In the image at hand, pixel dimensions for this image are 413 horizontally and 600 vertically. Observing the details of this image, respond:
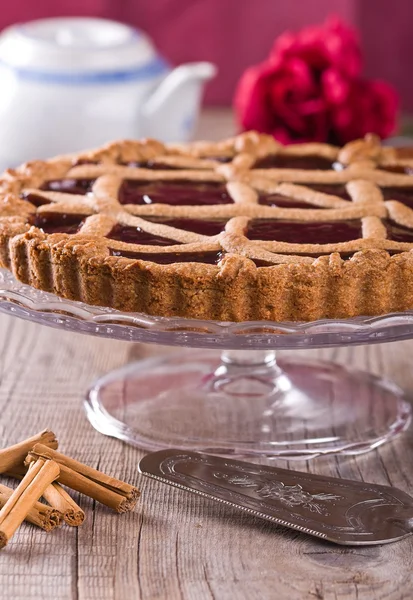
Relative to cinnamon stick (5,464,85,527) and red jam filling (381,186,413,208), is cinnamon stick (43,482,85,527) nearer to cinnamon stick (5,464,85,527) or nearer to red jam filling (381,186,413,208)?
cinnamon stick (5,464,85,527)

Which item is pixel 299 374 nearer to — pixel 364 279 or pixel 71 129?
pixel 364 279

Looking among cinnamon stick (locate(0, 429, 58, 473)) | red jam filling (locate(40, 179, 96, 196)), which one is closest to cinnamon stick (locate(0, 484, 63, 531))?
cinnamon stick (locate(0, 429, 58, 473))

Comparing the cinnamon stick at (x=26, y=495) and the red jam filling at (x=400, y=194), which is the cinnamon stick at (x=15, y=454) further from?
the red jam filling at (x=400, y=194)

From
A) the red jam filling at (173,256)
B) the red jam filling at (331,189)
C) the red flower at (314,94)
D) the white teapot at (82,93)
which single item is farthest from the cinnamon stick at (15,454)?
the red flower at (314,94)

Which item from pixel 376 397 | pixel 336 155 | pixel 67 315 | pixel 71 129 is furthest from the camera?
pixel 71 129

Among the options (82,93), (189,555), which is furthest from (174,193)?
(82,93)

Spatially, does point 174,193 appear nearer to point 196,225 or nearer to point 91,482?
point 196,225

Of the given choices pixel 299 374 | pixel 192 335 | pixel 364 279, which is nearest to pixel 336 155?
pixel 299 374
